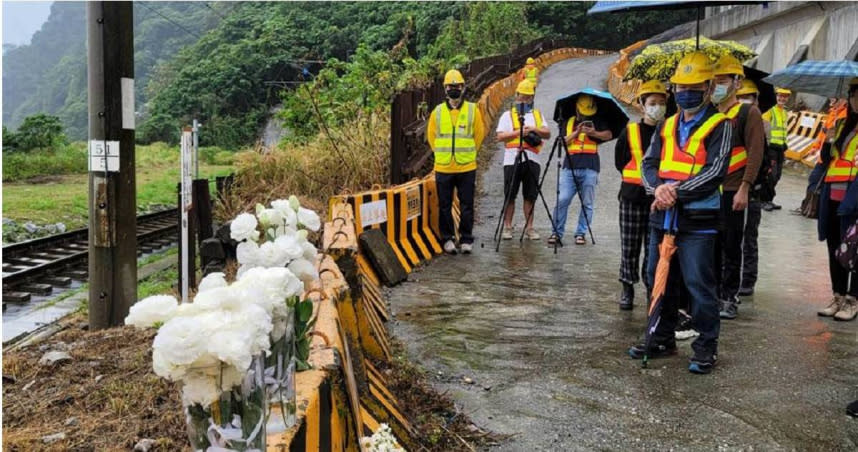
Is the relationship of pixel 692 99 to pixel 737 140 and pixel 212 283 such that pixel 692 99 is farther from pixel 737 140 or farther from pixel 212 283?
pixel 212 283

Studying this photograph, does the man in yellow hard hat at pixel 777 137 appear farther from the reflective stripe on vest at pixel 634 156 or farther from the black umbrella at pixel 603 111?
the black umbrella at pixel 603 111

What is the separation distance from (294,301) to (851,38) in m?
22.7

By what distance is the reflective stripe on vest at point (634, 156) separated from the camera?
6.56 metres

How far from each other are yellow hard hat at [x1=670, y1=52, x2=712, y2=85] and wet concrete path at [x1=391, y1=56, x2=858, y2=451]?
6.35 feet

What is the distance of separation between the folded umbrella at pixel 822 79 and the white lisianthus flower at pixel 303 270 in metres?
6.11

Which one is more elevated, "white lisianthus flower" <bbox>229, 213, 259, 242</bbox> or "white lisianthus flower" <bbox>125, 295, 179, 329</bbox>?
"white lisianthus flower" <bbox>229, 213, 259, 242</bbox>

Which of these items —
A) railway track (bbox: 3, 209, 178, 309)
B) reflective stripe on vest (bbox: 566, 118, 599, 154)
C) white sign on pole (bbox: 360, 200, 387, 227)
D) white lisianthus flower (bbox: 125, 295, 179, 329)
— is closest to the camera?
white lisianthus flower (bbox: 125, 295, 179, 329)

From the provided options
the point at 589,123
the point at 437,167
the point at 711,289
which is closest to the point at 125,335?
the point at 437,167

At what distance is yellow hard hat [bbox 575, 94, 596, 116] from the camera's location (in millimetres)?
8962

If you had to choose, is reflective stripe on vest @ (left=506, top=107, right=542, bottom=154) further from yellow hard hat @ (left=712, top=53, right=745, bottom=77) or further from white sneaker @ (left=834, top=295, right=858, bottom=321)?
white sneaker @ (left=834, top=295, right=858, bottom=321)

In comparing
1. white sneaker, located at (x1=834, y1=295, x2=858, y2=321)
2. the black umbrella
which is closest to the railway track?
the black umbrella

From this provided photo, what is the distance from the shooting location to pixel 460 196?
9.07 meters

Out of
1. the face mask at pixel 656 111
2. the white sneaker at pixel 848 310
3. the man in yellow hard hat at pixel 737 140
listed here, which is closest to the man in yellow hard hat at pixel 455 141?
the face mask at pixel 656 111

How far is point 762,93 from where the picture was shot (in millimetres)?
6879
